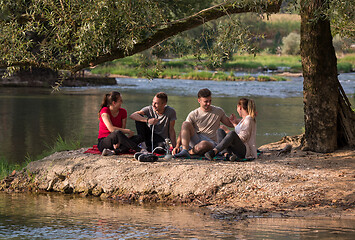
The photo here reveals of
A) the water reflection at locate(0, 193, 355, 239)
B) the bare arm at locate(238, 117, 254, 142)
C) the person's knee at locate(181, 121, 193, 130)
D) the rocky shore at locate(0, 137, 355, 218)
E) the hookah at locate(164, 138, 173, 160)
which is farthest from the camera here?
the person's knee at locate(181, 121, 193, 130)

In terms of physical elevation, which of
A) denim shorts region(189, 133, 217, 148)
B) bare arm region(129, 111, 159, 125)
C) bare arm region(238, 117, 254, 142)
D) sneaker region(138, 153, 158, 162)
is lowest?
sneaker region(138, 153, 158, 162)

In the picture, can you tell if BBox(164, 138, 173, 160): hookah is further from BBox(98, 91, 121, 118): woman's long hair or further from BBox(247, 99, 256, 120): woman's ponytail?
BBox(247, 99, 256, 120): woman's ponytail

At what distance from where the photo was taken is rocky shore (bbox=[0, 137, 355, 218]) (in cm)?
890

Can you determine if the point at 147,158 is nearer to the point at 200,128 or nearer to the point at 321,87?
the point at 200,128

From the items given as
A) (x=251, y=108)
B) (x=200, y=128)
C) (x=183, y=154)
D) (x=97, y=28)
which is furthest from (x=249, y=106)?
(x=97, y=28)

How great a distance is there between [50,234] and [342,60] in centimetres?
6744

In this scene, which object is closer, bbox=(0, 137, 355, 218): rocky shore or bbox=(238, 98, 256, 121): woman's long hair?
bbox=(0, 137, 355, 218): rocky shore

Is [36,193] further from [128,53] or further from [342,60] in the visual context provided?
[342,60]

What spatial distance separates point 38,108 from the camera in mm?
29391

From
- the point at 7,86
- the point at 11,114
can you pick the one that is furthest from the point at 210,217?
the point at 7,86

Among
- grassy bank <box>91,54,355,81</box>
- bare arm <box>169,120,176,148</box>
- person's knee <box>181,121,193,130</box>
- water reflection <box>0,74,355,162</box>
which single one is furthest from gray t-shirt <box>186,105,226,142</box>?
grassy bank <box>91,54,355,81</box>

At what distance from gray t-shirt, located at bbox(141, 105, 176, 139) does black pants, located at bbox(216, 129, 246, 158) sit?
1.01m

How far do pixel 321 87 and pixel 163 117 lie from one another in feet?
A: 10.2

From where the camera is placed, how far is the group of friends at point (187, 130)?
10.7 m
